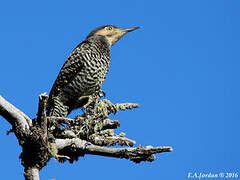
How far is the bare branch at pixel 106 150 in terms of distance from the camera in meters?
4.33

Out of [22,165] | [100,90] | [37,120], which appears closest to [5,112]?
[37,120]

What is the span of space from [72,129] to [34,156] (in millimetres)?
1135

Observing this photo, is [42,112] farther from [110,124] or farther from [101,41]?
[101,41]

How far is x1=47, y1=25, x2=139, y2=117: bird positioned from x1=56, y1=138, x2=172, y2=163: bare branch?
5.67 feet

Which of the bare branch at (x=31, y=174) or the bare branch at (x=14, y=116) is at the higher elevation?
the bare branch at (x=14, y=116)

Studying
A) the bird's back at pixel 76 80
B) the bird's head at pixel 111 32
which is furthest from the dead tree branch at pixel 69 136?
the bird's head at pixel 111 32

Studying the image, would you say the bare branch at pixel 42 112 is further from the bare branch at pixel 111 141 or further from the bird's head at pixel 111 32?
the bird's head at pixel 111 32

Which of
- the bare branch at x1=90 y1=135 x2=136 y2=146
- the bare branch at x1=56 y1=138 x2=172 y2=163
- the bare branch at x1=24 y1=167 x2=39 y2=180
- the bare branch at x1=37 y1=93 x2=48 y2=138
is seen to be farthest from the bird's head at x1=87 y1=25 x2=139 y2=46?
the bare branch at x1=24 y1=167 x2=39 y2=180

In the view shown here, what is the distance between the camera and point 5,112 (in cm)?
394

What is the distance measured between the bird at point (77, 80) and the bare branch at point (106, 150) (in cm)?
173

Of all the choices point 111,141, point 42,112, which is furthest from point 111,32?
point 42,112

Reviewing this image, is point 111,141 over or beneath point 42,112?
over

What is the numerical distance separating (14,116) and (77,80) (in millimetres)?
2791

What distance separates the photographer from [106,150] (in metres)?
4.56
